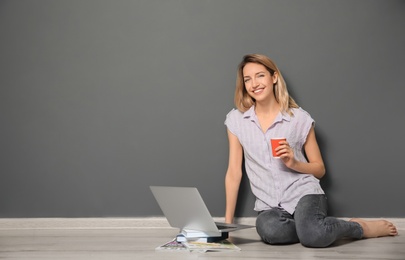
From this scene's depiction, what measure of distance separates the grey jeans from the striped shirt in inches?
3.2

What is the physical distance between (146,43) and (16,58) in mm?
715

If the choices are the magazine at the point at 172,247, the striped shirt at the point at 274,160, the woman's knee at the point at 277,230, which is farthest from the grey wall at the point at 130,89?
the magazine at the point at 172,247

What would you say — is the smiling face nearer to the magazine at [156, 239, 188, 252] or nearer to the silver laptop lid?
the silver laptop lid

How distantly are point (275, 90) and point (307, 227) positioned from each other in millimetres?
764

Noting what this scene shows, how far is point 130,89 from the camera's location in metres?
2.96

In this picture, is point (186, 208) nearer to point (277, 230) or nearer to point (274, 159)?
point (277, 230)

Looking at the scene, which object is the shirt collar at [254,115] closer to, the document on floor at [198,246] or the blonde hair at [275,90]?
the blonde hair at [275,90]

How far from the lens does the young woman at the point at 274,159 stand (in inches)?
97.5

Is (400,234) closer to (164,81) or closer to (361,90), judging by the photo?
(361,90)

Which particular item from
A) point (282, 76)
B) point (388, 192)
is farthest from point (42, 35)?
point (388, 192)

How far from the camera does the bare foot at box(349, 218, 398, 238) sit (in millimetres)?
2541

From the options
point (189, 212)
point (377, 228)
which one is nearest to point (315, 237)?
point (377, 228)

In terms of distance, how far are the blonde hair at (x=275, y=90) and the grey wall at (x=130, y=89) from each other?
4.5 inches

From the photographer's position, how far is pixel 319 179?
2.87m
